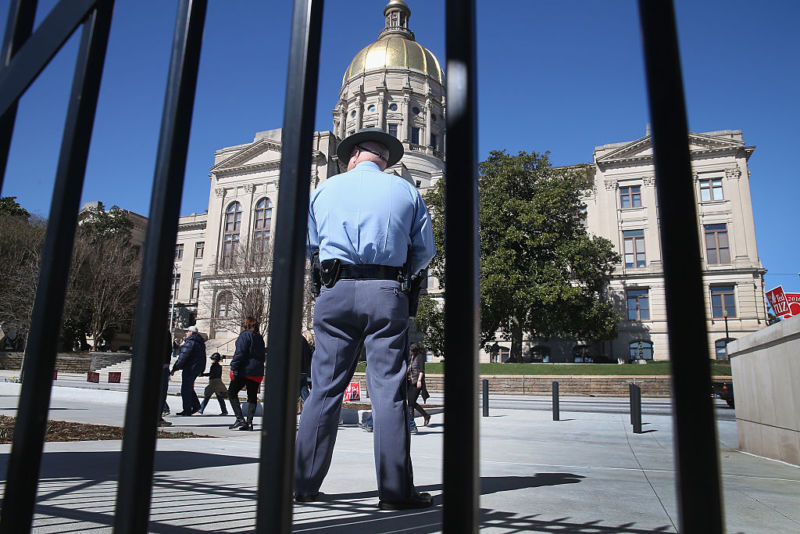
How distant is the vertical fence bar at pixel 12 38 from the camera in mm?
1364

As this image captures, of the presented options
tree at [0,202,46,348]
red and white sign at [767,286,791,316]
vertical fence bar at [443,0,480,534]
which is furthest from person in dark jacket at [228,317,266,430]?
tree at [0,202,46,348]

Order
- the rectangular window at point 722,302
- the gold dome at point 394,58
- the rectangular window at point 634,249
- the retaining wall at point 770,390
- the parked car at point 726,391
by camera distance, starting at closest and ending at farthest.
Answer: the retaining wall at point 770,390
the parked car at point 726,391
the rectangular window at point 722,302
the rectangular window at point 634,249
the gold dome at point 394,58

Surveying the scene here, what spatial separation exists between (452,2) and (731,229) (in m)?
45.7

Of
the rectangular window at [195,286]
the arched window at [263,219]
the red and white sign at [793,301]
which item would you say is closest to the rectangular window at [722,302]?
the red and white sign at [793,301]

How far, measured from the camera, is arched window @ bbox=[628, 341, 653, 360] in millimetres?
39188

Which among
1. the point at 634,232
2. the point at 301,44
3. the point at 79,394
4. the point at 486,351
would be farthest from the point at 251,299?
the point at 301,44

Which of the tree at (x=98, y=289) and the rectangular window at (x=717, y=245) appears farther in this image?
the rectangular window at (x=717, y=245)

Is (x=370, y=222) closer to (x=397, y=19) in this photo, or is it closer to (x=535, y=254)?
(x=535, y=254)

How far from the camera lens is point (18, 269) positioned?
36.7 m

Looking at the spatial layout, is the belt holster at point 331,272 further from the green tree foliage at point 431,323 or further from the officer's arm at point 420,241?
the green tree foliage at point 431,323

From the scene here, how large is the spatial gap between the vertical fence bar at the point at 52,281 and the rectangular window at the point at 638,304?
4304 cm

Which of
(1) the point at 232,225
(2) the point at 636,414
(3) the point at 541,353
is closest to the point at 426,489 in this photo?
(2) the point at 636,414

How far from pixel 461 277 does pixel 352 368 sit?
1993 millimetres

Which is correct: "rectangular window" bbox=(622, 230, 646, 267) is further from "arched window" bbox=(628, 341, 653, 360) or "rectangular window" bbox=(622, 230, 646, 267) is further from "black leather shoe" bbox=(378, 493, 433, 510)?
"black leather shoe" bbox=(378, 493, 433, 510)
